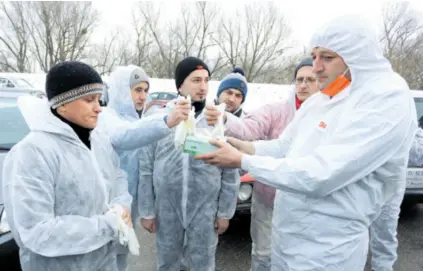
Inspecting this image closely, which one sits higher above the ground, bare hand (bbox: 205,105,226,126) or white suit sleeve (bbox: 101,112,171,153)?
bare hand (bbox: 205,105,226,126)

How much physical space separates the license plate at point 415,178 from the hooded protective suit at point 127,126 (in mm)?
3687

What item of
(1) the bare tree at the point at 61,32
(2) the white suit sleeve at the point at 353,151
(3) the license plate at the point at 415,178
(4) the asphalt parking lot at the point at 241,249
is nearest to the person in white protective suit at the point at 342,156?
(2) the white suit sleeve at the point at 353,151

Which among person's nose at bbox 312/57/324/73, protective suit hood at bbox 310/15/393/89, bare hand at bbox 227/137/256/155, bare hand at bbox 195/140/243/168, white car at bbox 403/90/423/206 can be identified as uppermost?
protective suit hood at bbox 310/15/393/89

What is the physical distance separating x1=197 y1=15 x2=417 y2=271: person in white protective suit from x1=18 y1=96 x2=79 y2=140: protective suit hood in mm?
781

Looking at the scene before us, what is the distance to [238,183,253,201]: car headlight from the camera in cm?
368

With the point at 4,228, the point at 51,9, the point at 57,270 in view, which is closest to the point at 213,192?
the point at 57,270

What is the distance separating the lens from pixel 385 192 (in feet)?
5.38

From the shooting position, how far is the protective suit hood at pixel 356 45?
1.50 m

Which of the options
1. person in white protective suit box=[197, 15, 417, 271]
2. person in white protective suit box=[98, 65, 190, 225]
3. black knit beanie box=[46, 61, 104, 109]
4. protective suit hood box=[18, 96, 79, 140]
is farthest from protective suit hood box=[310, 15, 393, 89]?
protective suit hood box=[18, 96, 79, 140]

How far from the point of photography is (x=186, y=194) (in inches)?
94.1

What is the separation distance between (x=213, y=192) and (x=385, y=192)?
1.22m

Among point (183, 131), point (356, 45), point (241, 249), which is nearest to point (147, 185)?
point (183, 131)

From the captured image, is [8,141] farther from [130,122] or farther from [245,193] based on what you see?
[245,193]

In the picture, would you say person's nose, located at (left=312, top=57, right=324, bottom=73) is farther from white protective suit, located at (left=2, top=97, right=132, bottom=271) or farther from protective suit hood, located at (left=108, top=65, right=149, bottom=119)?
protective suit hood, located at (left=108, top=65, right=149, bottom=119)
